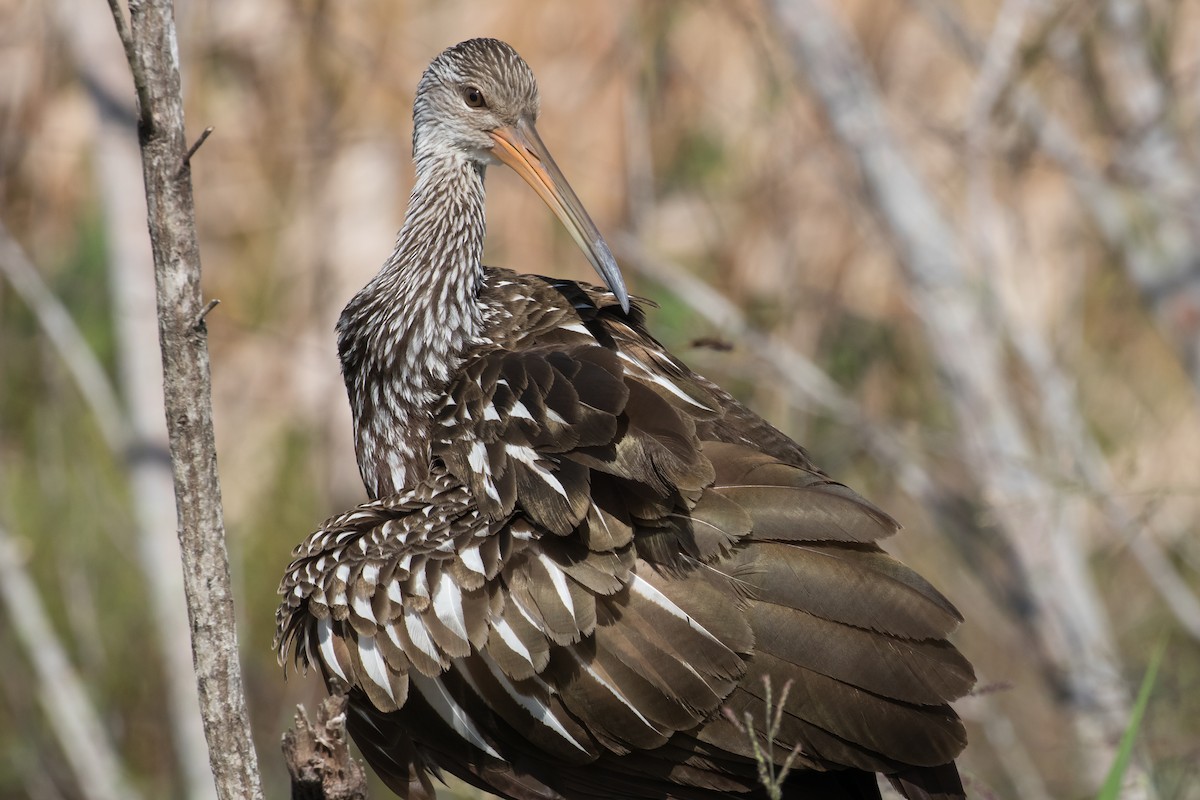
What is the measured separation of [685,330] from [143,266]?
2.19 m

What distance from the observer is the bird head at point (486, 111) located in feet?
12.4

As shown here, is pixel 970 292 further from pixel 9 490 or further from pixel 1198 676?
pixel 9 490

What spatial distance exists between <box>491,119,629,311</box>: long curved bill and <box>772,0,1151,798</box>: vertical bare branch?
87.5 inches

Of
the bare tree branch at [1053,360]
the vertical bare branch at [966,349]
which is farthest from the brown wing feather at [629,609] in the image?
the vertical bare branch at [966,349]

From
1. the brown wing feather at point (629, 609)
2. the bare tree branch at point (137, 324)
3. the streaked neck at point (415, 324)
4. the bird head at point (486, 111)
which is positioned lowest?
the brown wing feather at point (629, 609)

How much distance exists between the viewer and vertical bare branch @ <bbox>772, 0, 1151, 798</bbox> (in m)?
5.55

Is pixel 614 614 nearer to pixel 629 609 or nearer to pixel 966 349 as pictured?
pixel 629 609

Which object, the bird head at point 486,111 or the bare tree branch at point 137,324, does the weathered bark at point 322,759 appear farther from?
the bare tree branch at point 137,324

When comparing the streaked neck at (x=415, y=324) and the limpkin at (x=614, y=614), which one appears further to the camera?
the streaked neck at (x=415, y=324)

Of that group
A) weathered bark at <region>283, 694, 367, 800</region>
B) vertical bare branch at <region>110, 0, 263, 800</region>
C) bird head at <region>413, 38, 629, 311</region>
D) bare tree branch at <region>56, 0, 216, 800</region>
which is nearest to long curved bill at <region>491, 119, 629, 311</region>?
bird head at <region>413, 38, 629, 311</region>

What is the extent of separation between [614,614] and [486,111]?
1435 mm

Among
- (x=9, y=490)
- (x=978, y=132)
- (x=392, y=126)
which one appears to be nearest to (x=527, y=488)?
(x=978, y=132)

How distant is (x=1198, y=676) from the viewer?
6.32 meters

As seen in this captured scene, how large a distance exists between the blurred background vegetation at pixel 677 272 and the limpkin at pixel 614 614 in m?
1.97
